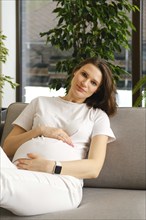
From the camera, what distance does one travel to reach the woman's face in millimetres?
2129

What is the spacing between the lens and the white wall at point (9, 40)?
414 cm

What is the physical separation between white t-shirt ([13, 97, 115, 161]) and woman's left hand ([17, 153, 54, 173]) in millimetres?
64

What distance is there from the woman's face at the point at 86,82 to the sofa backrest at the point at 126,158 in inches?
8.2

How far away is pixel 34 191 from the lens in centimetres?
161

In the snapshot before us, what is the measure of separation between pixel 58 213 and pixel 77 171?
237mm

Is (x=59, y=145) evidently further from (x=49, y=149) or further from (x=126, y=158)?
(x=126, y=158)

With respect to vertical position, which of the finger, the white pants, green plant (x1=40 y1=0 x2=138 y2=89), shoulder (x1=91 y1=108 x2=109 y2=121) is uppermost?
green plant (x1=40 y1=0 x2=138 y2=89)

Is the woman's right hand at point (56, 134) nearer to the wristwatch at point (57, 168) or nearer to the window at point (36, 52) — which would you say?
the wristwatch at point (57, 168)

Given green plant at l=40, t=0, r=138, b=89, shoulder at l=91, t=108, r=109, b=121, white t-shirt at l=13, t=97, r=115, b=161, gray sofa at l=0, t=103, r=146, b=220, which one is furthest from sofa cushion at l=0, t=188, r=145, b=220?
green plant at l=40, t=0, r=138, b=89

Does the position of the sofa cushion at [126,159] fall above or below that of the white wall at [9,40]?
below

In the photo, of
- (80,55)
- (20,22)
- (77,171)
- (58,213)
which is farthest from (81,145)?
(20,22)

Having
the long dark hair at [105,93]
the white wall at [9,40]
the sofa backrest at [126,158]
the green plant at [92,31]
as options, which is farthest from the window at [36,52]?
the sofa backrest at [126,158]

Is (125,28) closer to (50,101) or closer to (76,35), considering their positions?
(76,35)

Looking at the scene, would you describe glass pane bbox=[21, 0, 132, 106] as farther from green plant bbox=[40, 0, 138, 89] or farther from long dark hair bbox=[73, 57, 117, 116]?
long dark hair bbox=[73, 57, 117, 116]
